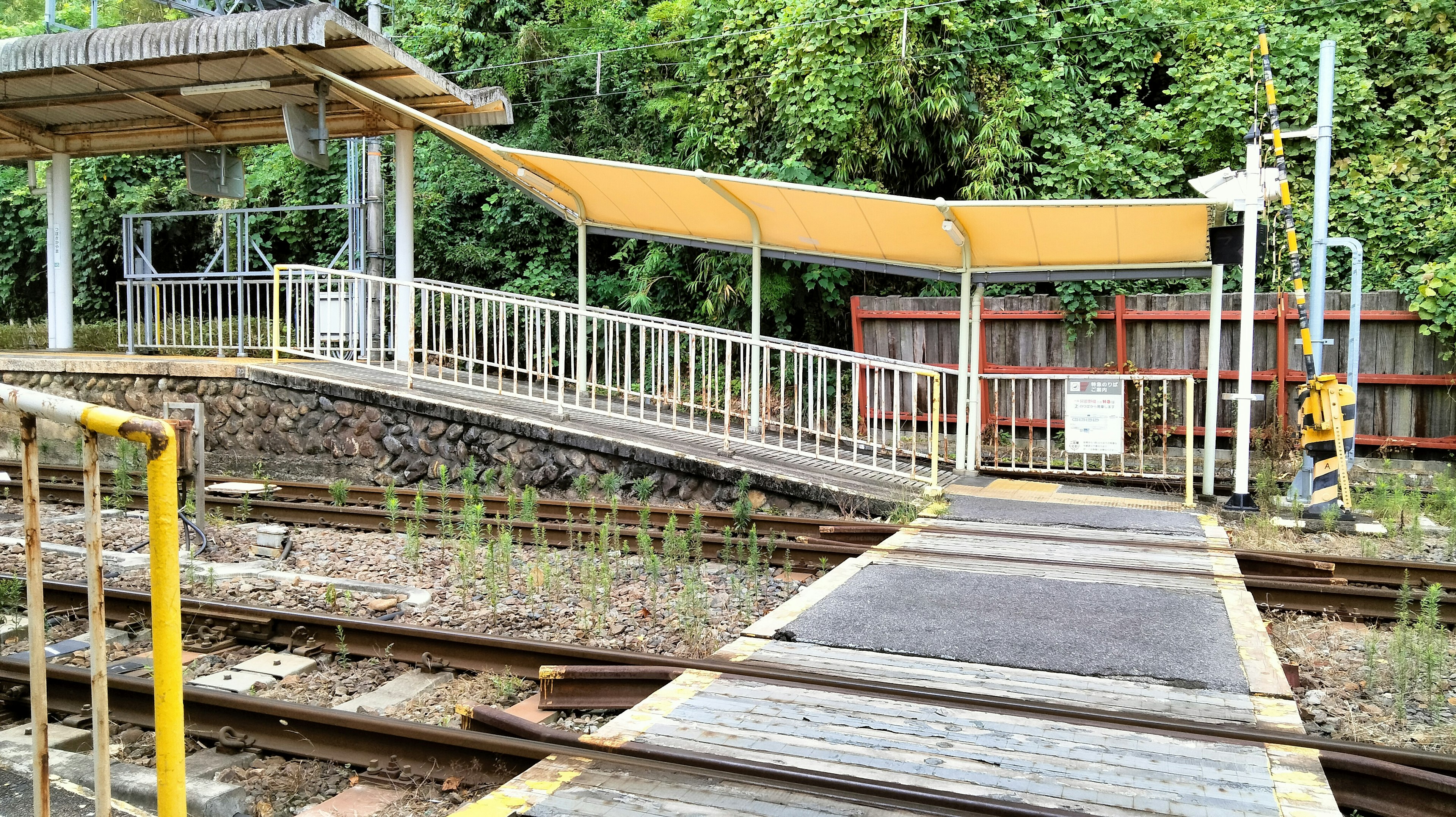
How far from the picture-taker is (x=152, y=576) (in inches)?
96.0

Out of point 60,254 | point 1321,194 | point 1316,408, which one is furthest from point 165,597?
point 60,254

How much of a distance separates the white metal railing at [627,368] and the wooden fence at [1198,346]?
2.80 ft

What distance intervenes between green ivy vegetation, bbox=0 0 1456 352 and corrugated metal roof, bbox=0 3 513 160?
4.88m

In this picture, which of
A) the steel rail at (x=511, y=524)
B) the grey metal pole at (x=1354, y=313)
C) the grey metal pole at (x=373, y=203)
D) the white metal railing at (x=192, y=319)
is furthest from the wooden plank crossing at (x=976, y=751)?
the grey metal pole at (x=373, y=203)

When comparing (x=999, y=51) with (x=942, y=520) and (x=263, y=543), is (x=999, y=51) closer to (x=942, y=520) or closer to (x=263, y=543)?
(x=942, y=520)

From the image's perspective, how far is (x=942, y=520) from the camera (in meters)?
8.27

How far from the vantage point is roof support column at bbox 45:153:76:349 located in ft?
48.6

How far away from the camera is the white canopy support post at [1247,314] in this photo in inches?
347

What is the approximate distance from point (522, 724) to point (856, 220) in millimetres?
7018

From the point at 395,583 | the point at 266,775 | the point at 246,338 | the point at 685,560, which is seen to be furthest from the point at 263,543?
the point at 246,338

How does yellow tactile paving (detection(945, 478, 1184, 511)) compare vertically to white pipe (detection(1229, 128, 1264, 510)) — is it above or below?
below

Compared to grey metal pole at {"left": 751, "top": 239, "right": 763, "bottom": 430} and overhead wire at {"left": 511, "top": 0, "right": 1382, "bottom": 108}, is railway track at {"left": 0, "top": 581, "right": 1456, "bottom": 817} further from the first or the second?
overhead wire at {"left": 511, "top": 0, "right": 1382, "bottom": 108}

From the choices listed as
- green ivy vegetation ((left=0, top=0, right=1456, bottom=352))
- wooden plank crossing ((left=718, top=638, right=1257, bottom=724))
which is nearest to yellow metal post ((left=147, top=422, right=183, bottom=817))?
wooden plank crossing ((left=718, top=638, right=1257, bottom=724))

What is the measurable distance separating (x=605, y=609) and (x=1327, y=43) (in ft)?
28.4
